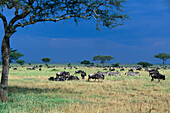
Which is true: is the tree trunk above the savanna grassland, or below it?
above

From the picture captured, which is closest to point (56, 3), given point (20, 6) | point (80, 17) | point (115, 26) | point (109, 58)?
point (80, 17)

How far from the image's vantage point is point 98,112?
24.8 ft

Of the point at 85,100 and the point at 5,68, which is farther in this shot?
the point at 85,100

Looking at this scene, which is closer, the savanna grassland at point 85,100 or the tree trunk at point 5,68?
the savanna grassland at point 85,100

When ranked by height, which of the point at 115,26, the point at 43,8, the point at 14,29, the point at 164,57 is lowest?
the point at 14,29

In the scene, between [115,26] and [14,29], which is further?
[115,26]

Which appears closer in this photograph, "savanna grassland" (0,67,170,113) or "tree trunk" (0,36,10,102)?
"savanna grassland" (0,67,170,113)

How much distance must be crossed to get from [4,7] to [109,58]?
389ft

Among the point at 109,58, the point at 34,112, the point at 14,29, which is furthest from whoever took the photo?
the point at 109,58

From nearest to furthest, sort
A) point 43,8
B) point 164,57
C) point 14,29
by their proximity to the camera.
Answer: point 14,29, point 43,8, point 164,57

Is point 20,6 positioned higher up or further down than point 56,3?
further down

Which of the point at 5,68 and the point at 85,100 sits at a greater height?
the point at 5,68

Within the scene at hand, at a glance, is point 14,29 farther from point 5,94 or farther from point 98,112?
point 98,112

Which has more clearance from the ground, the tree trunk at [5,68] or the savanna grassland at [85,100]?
the tree trunk at [5,68]
